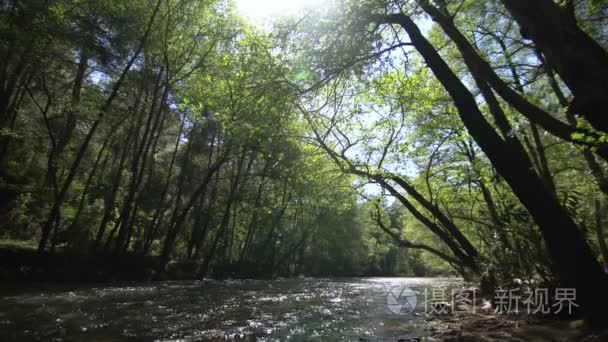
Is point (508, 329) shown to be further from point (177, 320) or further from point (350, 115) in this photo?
point (350, 115)

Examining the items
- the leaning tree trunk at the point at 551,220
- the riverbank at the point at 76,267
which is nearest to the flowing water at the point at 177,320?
the leaning tree trunk at the point at 551,220

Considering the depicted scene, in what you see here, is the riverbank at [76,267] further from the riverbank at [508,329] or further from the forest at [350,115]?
the riverbank at [508,329]

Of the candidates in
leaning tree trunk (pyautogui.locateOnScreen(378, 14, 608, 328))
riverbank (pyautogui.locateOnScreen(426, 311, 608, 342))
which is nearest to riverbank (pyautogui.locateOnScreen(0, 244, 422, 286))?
riverbank (pyautogui.locateOnScreen(426, 311, 608, 342))

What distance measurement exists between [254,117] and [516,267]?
7.33 metres

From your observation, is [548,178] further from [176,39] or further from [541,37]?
[176,39]

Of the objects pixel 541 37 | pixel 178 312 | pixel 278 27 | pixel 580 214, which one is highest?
pixel 278 27

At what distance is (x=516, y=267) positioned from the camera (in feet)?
27.3

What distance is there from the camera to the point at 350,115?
38.3 ft

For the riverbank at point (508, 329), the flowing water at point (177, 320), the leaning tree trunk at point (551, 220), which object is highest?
the leaning tree trunk at point (551, 220)

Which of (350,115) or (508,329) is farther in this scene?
(350,115)

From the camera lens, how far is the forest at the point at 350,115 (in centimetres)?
512

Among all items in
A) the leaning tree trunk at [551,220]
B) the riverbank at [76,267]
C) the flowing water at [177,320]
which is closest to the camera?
the leaning tree trunk at [551,220]

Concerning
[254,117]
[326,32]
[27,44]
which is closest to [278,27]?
[326,32]

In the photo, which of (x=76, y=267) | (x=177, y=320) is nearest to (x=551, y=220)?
(x=177, y=320)
